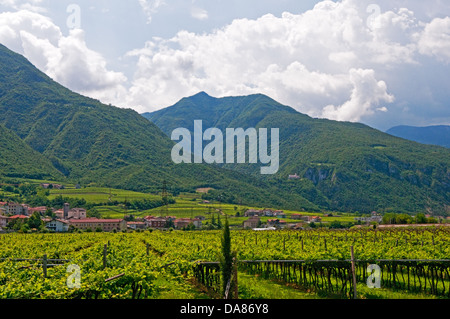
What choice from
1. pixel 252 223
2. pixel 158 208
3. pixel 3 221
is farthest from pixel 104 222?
pixel 158 208

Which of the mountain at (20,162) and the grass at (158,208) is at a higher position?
the mountain at (20,162)

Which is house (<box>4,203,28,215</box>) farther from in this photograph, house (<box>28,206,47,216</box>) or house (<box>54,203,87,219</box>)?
house (<box>54,203,87,219</box>)

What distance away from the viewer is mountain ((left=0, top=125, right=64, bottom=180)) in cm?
14188

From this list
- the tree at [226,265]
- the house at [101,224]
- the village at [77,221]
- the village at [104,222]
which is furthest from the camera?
the house at [101,224]

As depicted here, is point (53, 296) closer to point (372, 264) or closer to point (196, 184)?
point (372, 264)

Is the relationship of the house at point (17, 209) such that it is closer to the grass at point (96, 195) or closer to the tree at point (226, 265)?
the grass at point (96, 195)

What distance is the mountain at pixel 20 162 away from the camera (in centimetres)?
14188

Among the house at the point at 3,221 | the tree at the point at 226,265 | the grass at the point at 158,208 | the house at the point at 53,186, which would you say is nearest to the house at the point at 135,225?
the grass at the point at 158,208

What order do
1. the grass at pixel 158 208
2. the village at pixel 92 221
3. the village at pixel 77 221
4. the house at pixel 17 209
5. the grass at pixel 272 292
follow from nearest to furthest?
the grass at pixel 272 292 < the village at pixel 92 221 < the village at pixel 77 221 < the house at pixel 17 209 < the grass at pixel 158 208

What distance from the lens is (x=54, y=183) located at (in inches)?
5531

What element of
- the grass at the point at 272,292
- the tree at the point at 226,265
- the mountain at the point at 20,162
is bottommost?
the grass at the point at 272,292

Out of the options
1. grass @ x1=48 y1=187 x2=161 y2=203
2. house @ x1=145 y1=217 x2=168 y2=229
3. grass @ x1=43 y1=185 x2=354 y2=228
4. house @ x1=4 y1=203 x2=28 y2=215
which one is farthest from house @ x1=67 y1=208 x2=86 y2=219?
house @ x1=145 y1=217 x2=168 y2=229
